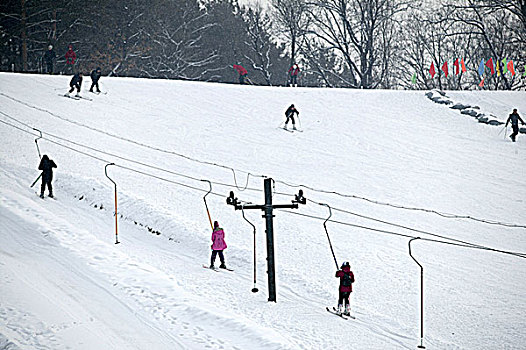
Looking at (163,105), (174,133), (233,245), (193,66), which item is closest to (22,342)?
(233,245)

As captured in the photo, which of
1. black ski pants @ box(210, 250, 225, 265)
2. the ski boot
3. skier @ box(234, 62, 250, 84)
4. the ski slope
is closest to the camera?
→ the ski slope

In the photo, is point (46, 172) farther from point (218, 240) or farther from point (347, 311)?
point (347, 311)

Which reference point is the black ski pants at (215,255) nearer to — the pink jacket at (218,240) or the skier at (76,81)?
the pink jacket at (218,240)

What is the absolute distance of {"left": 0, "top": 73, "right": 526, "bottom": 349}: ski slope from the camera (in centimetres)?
1159

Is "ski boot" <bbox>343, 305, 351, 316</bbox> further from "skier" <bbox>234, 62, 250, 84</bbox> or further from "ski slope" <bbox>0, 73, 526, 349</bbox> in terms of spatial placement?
"skier" <bbox>234, 62, 250, 84</bbox>

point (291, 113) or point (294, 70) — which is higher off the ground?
point (294, 70)

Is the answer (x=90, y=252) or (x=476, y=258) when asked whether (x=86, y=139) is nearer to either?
(x=90, y=252)

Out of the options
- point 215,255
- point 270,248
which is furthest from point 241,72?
point 270,248

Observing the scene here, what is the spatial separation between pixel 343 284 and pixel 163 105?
24231mm

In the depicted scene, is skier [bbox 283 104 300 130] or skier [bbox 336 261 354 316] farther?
skier [bbox 283 104 300 130]

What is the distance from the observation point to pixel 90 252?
14.3 meters

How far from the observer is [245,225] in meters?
18.8

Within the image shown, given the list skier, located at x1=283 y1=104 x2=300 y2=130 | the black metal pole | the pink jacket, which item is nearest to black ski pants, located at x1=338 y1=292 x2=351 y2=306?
the black metal pole

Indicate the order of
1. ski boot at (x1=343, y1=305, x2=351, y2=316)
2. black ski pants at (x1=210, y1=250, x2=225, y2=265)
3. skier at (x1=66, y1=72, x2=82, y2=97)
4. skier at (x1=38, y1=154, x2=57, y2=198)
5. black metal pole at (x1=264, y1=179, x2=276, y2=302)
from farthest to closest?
1. skier at (x1=66, y1=72, x2=82, y2=97)
2. skier at (x1=38, y1=154, x2=57, y2=198)
3. black ski pants at (x1=210, y1=250, x2=225, y2=265)
4. black metal pole at (x1=264, y1=179, x2=276, y2=302)
5. ski boot at (x1=343, y1=305, x2=351, y2=316)
